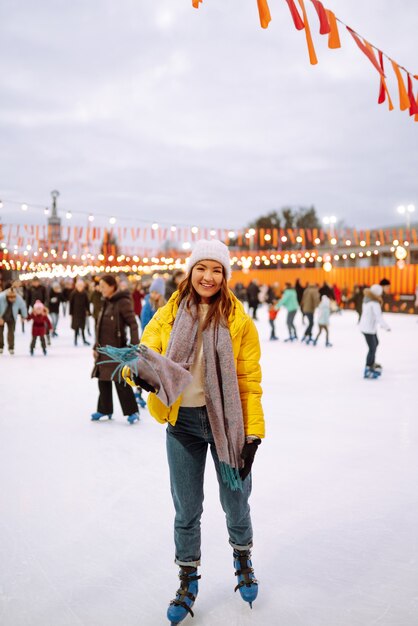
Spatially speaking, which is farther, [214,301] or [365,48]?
[365,48]

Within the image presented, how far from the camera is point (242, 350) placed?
6.46 ft

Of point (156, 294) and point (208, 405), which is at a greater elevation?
point (156, 294)

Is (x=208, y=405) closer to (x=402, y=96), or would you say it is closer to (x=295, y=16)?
(x=295, y=16)

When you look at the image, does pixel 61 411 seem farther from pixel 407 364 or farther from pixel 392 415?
pixel 407 364

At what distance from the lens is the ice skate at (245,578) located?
6.50ft

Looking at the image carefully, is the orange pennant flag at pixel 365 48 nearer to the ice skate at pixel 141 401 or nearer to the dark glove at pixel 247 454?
the dark glove at pixel 247 454

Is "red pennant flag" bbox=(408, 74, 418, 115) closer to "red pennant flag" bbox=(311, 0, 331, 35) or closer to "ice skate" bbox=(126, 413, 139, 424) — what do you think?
"red pennant flag" bbox=(311, 0, 331, 35)

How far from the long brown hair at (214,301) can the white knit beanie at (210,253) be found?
0.03 meters

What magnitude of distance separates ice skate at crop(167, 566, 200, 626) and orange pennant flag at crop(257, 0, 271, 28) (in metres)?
2.88

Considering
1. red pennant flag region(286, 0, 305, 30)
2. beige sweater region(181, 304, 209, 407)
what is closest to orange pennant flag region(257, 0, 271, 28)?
red pennant flag region(286, 0, 305, 30)

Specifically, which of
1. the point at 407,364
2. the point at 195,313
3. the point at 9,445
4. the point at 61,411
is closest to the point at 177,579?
the point at 195,313

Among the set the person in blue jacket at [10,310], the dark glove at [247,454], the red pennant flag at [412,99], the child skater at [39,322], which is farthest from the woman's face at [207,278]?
the person in blue jacket at [10,310]

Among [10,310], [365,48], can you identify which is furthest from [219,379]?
[10,310]

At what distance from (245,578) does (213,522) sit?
0.69 m
